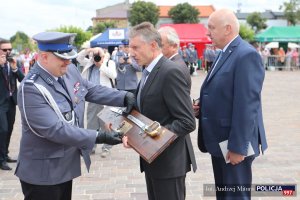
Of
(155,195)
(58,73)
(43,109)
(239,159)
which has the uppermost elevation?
(58,73)

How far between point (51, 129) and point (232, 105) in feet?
4.63

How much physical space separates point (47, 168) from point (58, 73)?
671 mm

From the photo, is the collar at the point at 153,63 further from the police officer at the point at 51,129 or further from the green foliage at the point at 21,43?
the green foliage at the point at 21,43

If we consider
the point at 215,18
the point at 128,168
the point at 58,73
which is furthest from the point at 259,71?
the point at 128,168

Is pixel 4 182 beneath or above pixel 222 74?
beneath

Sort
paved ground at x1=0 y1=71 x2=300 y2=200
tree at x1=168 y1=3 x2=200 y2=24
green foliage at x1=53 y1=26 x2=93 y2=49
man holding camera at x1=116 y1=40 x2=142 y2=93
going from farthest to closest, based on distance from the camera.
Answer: tree at x1=168 y1=3 x2=200 y2=24 < green foliage at x1=53 y1=26 x2=93 y2=49 < man holding camera at x1=116 y1=40 x2=142 y2=93 < paved ground at x1=0 y1=71 x2=300 y2=200

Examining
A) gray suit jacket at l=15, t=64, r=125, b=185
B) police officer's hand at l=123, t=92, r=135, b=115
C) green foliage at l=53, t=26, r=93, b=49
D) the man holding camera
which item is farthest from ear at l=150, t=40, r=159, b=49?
green foliage at l=53, t=26, r=93, b=49

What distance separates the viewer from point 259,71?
10.1ft

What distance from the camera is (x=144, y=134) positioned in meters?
2.74

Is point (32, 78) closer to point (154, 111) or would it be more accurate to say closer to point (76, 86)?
Result: point (76, 86)

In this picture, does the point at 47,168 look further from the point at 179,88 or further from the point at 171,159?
the point at 179,88

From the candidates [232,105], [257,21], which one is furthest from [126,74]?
[257,21]

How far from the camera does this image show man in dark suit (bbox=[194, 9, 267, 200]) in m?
3.04

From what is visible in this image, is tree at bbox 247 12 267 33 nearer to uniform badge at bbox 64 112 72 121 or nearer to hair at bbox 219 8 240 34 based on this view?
hair at bbox 219 8 240 34
